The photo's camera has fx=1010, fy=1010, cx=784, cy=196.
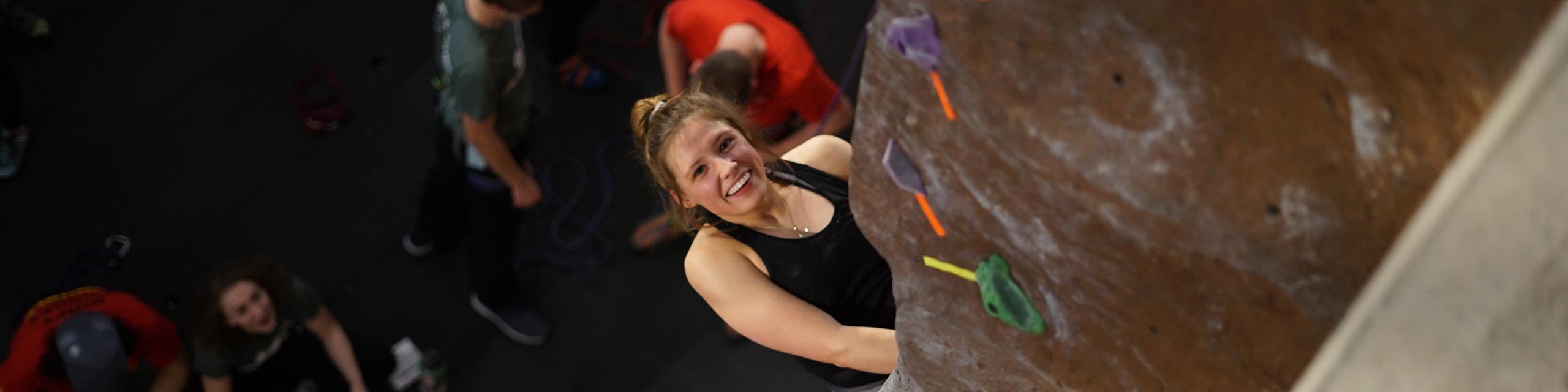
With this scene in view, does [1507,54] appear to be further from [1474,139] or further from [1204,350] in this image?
[1204,350]

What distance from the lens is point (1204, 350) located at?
102cm

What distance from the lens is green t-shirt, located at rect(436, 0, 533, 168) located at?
103 inches

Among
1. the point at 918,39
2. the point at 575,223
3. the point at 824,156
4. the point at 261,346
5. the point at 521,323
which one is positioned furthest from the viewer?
the point at 575,223

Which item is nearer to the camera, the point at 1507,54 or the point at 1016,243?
the point at 1507,54

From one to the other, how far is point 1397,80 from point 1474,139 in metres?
0.07

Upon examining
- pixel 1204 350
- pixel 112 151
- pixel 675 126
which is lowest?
pixel 112 151

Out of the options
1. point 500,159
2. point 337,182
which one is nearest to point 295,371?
point 337,182

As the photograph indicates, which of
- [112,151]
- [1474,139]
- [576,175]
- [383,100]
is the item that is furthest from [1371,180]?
[112,151]

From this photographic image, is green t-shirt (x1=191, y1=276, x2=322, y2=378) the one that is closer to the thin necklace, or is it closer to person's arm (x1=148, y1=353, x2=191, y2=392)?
person's arm (x1=148, y1=353, x2=191, y2=392)

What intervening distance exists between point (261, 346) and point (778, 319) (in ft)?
7.71

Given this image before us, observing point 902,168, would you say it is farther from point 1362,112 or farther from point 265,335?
point 265,335

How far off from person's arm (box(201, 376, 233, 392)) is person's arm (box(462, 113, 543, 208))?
104 cm

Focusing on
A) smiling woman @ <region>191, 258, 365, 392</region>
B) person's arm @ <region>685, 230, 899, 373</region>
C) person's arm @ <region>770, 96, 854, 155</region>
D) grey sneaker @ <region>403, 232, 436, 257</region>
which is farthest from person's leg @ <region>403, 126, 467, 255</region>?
person's arm @ <region>685, 230, 899, 373</region>

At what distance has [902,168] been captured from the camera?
1.11 meters
